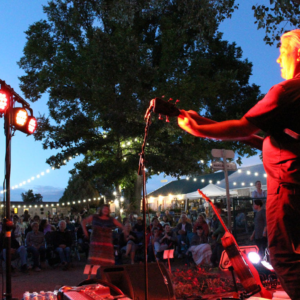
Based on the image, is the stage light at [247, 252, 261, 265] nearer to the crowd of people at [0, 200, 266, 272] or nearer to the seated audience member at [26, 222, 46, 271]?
the crowd of people at [0, 200, 266, 272]

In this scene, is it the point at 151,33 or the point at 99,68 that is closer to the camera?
the point at 99,68

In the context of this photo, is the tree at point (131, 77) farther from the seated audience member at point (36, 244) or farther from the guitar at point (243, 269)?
the guitar at point (243, 269)

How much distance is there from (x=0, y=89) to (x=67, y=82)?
12234 millimetres

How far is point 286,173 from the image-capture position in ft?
4.03

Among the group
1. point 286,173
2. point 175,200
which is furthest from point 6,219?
point 175,200

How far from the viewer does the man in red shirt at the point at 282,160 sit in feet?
3.90

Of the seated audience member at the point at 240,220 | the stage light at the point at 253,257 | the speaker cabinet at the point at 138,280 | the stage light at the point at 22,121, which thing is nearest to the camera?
the speaker cabinet at the point at 138,280

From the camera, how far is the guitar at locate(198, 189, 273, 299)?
13.6ft

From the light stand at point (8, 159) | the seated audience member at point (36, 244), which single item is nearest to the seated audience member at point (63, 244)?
the seated audience member at point (36, 244)

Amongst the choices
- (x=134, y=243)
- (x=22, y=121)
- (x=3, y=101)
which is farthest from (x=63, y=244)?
(x=3, y=101)

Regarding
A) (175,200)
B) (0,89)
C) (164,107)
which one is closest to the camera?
(164,107)

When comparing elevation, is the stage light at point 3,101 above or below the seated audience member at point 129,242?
above

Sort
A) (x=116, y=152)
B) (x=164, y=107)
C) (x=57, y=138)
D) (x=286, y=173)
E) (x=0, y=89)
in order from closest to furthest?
(x=286, y=173), (x=164, y=107), (x=0, y=89), (x=57, y=138), (x=116, y=152)

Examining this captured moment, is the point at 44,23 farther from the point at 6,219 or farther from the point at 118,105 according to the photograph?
the point at 6,219
